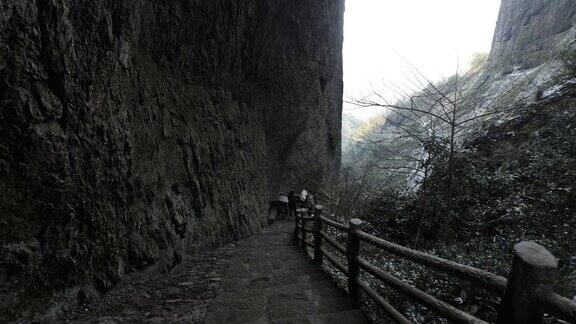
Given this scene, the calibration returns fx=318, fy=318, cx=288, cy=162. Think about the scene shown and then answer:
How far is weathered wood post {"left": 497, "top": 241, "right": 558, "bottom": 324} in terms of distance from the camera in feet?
5.16

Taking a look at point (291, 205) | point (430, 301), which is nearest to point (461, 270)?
point (430, 301)

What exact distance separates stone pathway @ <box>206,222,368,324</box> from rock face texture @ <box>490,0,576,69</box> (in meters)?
18.2

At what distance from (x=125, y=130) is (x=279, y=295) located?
3.03 m

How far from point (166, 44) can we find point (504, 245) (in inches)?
322

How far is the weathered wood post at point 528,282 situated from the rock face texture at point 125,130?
147 inches

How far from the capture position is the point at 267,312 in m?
3.42

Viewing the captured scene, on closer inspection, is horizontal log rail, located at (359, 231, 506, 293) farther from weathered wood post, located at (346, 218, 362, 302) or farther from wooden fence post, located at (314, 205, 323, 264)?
wooden fence post, located at (314, 205, 323, 264)

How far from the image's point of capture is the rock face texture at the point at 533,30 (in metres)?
17.8

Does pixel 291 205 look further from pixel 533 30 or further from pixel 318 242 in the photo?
pixel 533 30

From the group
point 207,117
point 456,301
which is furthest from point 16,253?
point 456,301

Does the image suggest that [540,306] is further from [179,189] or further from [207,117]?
[207,117]

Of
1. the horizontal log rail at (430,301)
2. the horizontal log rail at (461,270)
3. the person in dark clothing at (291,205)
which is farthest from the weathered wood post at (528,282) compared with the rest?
the person in dark clothing at (291,205)

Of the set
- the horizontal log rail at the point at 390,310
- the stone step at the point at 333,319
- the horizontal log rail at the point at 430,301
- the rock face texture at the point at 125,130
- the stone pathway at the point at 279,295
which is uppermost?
the rock face texture at the point at 125,130

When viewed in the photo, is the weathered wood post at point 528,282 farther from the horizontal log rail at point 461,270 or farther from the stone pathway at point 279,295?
the stone pathway at point 279,295
